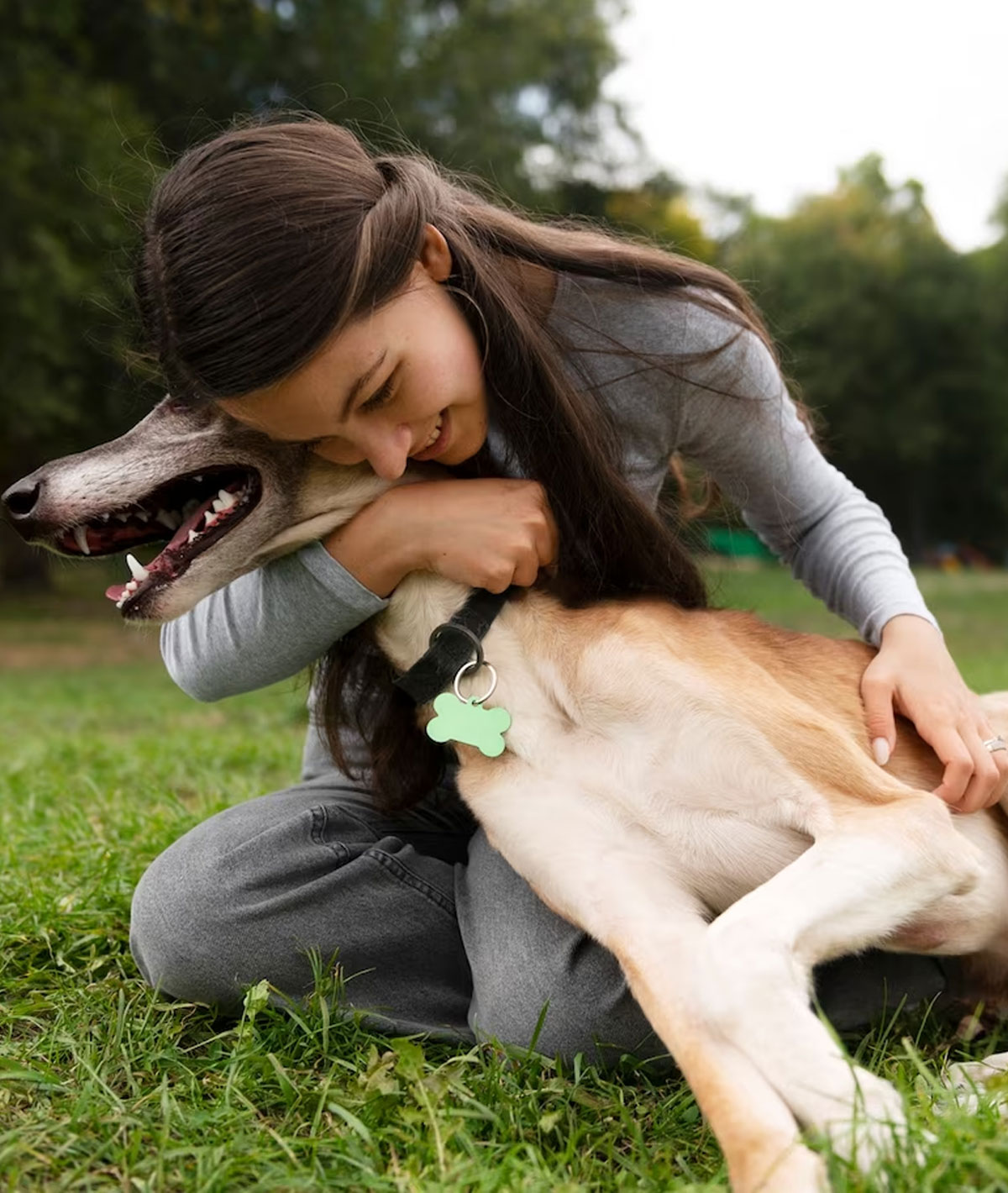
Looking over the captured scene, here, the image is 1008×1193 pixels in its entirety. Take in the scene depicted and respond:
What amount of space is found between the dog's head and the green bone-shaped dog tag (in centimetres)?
58

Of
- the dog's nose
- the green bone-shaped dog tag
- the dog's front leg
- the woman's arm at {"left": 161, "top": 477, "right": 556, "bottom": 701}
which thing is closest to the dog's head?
the dog's nose

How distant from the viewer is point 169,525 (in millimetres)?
2980

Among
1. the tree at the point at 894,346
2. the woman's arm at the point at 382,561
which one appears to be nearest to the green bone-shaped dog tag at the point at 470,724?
the woman's arm at the point at 382,561

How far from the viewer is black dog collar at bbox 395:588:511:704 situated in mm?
2809

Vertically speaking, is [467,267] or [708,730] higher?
[467,267]

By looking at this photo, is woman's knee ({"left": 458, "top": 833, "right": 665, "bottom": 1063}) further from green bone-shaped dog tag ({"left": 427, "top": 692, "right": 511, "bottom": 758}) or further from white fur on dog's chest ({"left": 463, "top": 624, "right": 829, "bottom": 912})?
green bone-shaped dog tag ({"left": 427, "top": 692, "right": 511, "bottom": 758})

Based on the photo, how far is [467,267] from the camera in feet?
9.11

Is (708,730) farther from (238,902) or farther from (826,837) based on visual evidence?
(238,902)

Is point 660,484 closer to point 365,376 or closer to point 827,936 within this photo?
point 365,376

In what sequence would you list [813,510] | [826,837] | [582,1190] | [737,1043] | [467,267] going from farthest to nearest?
[813,510] → [467,267] → [826,837] → [737,1043] → [582,1190]

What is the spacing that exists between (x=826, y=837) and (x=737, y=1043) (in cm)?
44

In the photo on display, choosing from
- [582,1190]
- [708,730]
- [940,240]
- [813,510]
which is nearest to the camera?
[582,1190]

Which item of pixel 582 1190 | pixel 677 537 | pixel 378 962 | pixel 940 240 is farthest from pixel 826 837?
pixel 940 240

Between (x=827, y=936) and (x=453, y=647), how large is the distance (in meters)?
1.02
